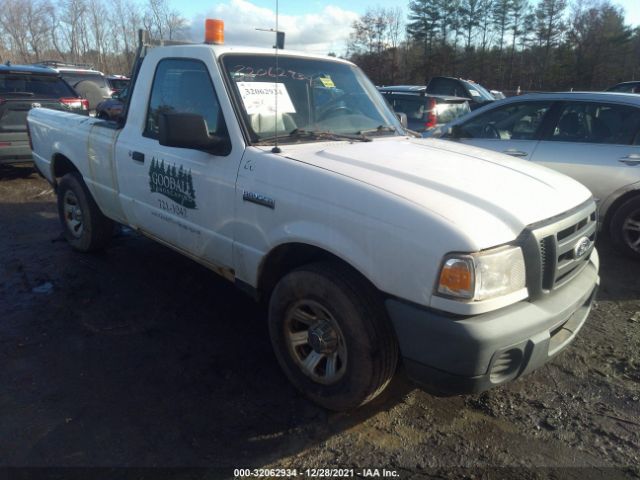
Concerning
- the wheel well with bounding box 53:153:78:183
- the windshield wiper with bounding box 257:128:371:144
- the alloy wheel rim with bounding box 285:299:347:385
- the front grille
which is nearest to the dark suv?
the wheel well with bounding box 53:153:78:183

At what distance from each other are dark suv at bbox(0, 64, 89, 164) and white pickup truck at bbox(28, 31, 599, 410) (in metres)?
5.01

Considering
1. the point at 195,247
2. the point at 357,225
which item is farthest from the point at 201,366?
the point at 357,225

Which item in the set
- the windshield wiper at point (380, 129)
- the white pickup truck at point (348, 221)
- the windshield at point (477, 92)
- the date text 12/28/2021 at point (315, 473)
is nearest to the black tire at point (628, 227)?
the white pickup truck at point (348, 221)

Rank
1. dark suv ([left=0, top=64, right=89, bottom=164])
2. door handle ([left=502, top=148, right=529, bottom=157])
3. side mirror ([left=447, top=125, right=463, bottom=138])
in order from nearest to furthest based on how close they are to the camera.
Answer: door handle ([left=502, top=148, right=529, bottom=157]), side mirror ([left=447, top=125, right=463, bottom=138]), dark suv ([left=0, top=64, right=89, bottom=164])

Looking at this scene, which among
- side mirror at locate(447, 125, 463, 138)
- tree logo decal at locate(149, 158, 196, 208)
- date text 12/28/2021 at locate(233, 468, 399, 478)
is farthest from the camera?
side mirror at locate(447, 125, 463, 138)

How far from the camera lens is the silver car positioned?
503 centimetres

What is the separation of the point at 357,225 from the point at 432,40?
49.7 meters

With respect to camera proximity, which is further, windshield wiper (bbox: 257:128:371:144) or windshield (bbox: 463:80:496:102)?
windshield (bbox: 463:80:496:102)

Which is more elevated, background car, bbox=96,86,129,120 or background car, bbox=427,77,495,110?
background car, bbox=427,77,495,110

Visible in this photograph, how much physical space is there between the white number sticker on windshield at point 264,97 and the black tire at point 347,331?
3.82 ft

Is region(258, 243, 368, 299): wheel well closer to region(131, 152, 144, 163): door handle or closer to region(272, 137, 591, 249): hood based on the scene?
region(272, 137, 591, 249): hood

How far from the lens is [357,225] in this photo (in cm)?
243

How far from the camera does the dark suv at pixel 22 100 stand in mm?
8016

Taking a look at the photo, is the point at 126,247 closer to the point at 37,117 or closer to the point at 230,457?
the point at 37,117
